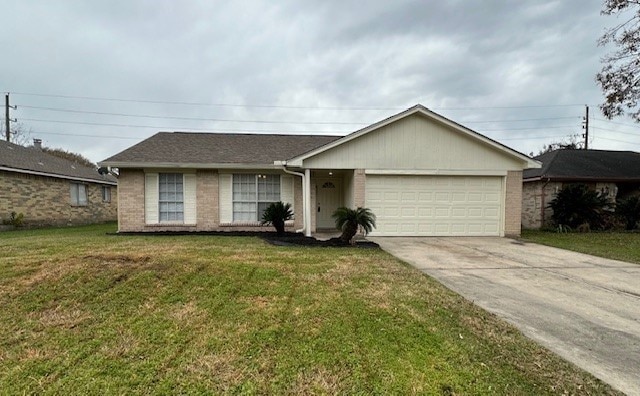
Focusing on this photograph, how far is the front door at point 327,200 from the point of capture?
13.7 m

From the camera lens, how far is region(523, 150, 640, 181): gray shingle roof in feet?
50.9

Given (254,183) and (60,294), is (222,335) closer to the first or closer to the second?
(60,294)

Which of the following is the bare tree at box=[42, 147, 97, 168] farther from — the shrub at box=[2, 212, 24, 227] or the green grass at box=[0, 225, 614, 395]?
the green grass at box=[0, 225, 614, 395]

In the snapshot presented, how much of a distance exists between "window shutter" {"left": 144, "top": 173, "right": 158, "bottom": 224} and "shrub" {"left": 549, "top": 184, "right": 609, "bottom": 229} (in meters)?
17.7

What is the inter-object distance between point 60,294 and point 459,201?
11.7 metres

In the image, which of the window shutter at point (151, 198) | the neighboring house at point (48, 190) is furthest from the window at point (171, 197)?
the neighboring house at point (48, 190)

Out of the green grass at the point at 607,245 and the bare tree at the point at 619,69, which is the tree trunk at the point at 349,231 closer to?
the green grass at the point at 607,245

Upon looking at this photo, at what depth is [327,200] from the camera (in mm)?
13750

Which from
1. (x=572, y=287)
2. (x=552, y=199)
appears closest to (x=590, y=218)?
(x=552, y=199)

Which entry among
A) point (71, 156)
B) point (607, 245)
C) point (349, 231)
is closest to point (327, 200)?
point (349, 231)

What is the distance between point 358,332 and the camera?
11.1 feet

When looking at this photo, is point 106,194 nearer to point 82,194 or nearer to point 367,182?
point 82,194

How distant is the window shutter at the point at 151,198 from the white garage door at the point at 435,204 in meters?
8.25

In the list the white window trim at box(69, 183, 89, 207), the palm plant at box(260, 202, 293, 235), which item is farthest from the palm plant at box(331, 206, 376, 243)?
the white window trim at box(69, 183, 89, 207)
